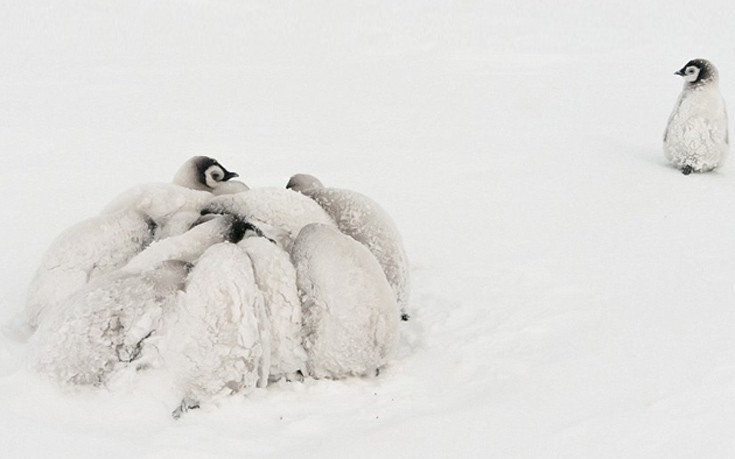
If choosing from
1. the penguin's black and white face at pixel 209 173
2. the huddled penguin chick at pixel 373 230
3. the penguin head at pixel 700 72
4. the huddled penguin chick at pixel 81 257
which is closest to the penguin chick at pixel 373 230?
the huddled penguin chick at pixel 373 230

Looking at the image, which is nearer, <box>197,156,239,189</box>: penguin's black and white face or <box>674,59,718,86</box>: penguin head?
<box>197,156,239,189</box>: penguin's black and white face

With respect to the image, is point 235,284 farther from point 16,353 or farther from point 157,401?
point 16,353

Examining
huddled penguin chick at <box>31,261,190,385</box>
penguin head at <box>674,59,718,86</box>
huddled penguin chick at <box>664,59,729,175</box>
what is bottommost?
huddled penguin chick at <box>664,59,729,175</box>

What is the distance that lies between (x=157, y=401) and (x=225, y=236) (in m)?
0.99

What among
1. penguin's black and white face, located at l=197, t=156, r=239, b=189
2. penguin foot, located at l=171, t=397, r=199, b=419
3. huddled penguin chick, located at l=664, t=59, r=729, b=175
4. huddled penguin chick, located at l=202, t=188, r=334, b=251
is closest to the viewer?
penguin foot, located at l=171, t=397, r=199, b=419

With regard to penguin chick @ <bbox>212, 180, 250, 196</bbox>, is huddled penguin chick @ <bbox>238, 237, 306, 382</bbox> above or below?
below

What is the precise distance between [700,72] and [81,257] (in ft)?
23.1

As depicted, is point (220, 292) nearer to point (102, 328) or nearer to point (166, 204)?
point (102, 328)

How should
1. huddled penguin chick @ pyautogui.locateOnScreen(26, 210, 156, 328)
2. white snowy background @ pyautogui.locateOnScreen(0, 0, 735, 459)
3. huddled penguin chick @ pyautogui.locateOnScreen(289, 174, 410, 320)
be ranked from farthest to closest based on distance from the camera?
huddled penguin chick @ pyautogui.locateOnScreen(289, 174, 410, 320)
huddled penguin chick @ pyautogui.locateOnScreen(26, 210, 156, 328)
white snowy background @ pyautogui.locateOnScreen(0, 0, 735, 459)

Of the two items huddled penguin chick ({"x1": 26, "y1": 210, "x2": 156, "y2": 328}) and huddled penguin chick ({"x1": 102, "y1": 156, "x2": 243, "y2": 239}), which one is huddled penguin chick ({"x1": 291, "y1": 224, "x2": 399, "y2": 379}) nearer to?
huddled penguin chick ({"x1": 102, "y1": 156, "x2": 243, "y2": 239})

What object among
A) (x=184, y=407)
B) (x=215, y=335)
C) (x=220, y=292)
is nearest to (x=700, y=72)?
(x=220, y=292)

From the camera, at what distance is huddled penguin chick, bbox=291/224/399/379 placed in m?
3.97

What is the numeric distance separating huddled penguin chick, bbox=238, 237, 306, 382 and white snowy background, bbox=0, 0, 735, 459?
0.15m

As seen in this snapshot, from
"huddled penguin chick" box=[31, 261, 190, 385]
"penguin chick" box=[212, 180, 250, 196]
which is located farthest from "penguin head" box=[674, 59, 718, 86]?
"huddled penguin chick" box=[31, 261, 190, 385]
